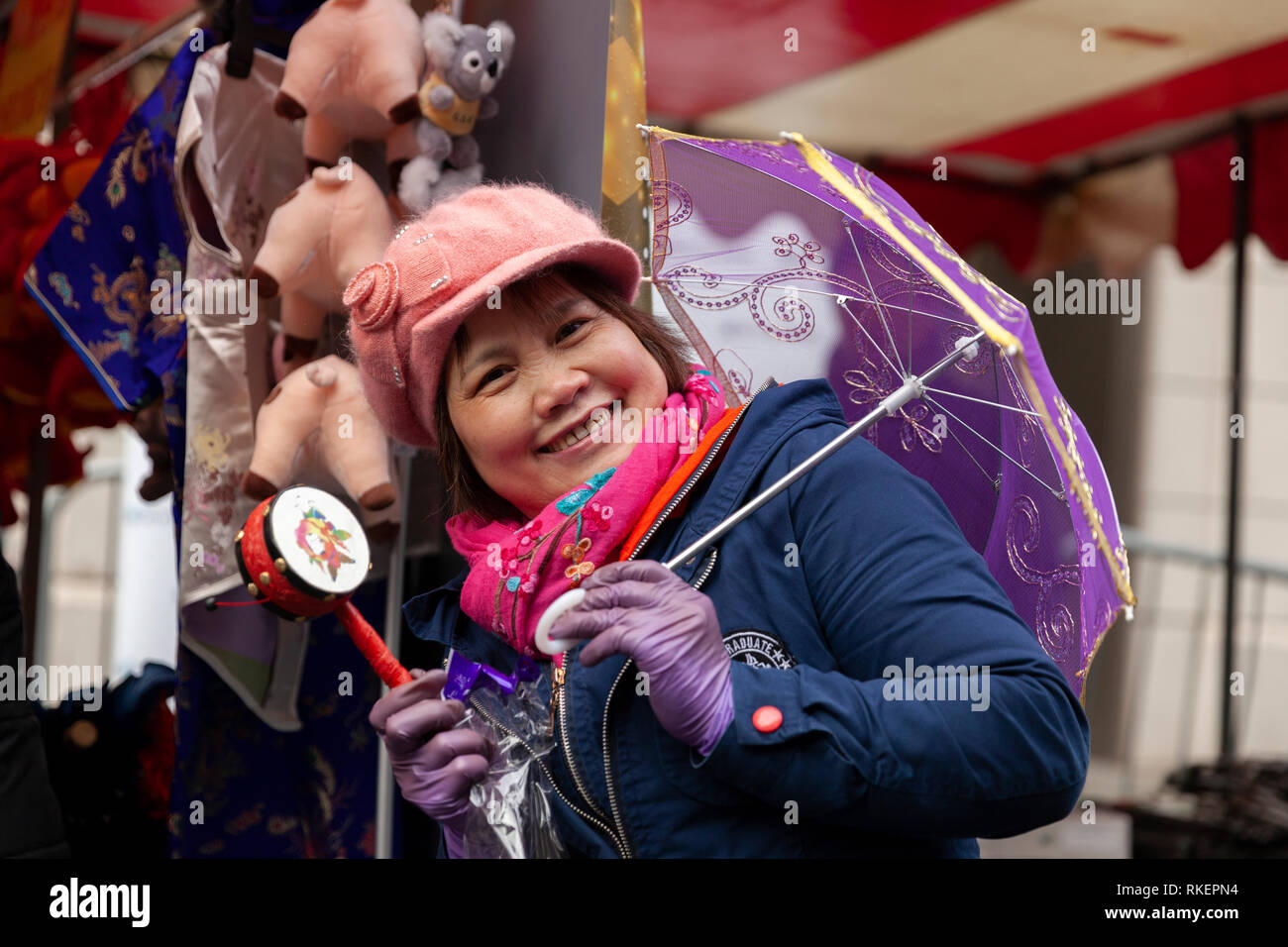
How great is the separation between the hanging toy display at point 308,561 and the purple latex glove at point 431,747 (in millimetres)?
37

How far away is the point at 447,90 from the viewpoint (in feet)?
6.40

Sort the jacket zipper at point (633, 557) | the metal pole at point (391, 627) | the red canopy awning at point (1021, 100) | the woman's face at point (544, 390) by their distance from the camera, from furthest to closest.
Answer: the red canopy awning at point (1021, 100) < the metal pole at point (391, 627) < the woman's face at point (544, 390) < the jacket zipper at point (633, 557)

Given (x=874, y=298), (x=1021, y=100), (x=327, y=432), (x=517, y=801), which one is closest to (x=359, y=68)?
(x=327, y=432)

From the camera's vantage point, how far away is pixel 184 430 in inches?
85.2

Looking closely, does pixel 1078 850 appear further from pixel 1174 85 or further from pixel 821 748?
pixel 821 748

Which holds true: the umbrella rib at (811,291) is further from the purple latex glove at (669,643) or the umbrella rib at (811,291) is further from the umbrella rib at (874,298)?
the purple latex glove at (669,643)

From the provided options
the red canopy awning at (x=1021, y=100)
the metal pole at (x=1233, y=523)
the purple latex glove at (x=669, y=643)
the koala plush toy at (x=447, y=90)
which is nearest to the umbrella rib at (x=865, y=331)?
the purple latex glove at (x=669, y=643)

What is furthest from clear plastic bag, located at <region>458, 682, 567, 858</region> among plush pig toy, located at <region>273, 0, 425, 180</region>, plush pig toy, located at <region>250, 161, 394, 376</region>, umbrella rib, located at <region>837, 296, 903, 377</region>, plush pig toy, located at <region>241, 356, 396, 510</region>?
plush pig toy, located at <region>273, 0, 425, 180</region>

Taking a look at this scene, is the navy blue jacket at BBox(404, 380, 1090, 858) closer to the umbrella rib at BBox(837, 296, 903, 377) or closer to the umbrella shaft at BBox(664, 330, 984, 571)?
the umbrella shaft at BBox(664, 330, 984, 571)

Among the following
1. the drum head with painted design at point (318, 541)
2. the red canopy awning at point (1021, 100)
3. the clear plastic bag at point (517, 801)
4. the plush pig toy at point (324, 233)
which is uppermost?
the red canopy awning at point (1021, 100)

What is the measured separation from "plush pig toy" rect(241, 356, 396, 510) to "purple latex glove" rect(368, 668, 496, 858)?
724 mm

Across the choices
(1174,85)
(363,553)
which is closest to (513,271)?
(363,553)

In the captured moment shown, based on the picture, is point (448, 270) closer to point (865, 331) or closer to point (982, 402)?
point (865, 331)

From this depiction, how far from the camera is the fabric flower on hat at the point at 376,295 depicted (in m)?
1.40
